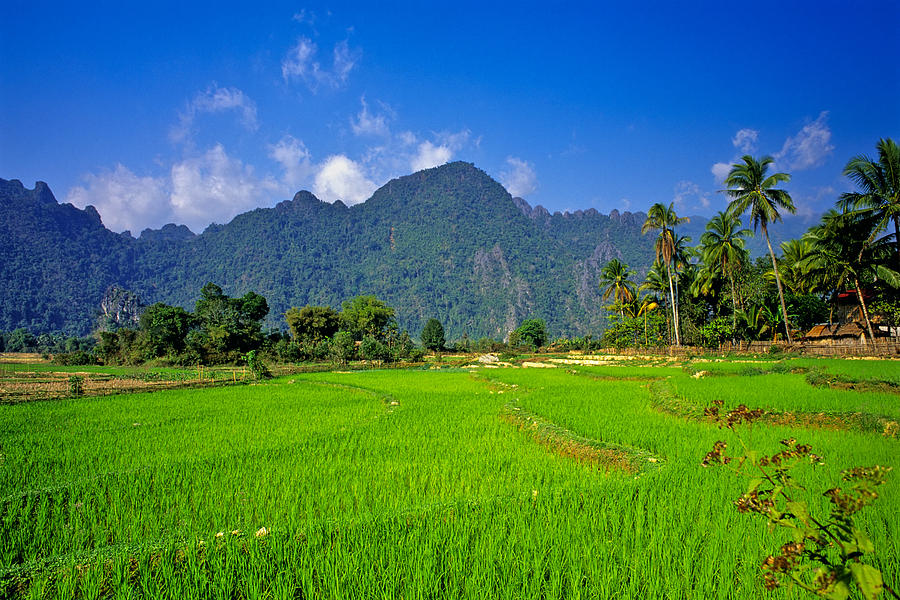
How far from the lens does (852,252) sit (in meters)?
21.9

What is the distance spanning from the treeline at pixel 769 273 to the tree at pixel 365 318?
3057cm

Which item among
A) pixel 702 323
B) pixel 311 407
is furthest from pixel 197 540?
pixel 702 323

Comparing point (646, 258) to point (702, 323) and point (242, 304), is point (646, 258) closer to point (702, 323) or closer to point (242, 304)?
point (702, 323)

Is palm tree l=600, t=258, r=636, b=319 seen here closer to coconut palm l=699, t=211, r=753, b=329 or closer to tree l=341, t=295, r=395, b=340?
coconut palm l=699, t=211, r=753, b=329

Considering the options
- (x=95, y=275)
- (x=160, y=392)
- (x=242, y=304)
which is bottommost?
(x=160, y=392)

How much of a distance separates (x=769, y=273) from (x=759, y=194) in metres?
15.3

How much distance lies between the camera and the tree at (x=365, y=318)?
2302 inches

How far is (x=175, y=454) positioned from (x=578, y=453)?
6.32 metres

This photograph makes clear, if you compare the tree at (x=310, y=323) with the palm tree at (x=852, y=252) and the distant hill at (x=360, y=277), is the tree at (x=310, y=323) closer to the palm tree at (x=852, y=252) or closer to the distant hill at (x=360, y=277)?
the palm tree at (x=852, y=252)

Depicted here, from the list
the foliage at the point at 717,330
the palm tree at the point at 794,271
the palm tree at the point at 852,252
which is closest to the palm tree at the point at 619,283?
the foliage at the point at 717,330

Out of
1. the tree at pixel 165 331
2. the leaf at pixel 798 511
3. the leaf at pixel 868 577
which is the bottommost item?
the leaf at pixel 868 577

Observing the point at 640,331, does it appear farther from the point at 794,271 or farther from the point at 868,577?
the point at 868,577

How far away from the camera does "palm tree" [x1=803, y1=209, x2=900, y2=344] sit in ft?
66.6

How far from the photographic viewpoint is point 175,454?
6.89m
